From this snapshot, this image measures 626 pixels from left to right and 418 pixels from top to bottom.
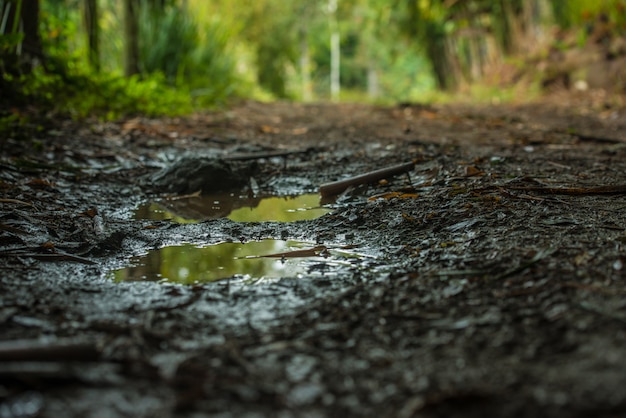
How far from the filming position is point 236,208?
3115mm

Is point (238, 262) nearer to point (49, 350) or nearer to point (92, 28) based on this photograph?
point (49, 350)

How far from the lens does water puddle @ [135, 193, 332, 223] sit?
9.49ft

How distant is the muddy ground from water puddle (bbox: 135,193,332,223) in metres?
0.13

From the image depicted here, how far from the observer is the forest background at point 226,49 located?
4.77m

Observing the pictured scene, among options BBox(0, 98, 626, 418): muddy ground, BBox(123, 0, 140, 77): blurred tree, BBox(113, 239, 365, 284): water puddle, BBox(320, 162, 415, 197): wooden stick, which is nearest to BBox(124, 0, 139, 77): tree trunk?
BBox(123, 0, 140, 77): blurred tree

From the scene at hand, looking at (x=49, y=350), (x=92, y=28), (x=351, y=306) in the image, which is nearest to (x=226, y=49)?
(x=92, y=28)

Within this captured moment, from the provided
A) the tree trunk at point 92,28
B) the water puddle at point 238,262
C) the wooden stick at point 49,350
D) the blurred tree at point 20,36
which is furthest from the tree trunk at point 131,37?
the wooden stick at point 49,350

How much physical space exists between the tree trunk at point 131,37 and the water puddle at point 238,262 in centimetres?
514

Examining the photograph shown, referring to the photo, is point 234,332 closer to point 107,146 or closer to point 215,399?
point 215,399

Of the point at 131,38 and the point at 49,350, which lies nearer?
the point at 49,350

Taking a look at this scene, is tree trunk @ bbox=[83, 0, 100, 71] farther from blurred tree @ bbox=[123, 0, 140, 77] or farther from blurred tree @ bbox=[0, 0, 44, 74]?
blurred tree @ bbox=[0, 0, 44, 74]

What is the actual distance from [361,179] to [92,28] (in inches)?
161

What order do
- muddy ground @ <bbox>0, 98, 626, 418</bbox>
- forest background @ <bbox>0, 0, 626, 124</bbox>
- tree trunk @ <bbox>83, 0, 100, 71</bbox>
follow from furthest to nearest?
tree trunk @ <bbox>83, 0, 100, 71</bbox> → forest background @ <bbox>0, 0, 626, 124</bbox> → muddy ground @ <bbox>0, 98, 626, 418</bbox>

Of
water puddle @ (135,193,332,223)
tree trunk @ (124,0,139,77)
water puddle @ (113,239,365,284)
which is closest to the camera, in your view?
water puddle @ (113,239,365,284)
